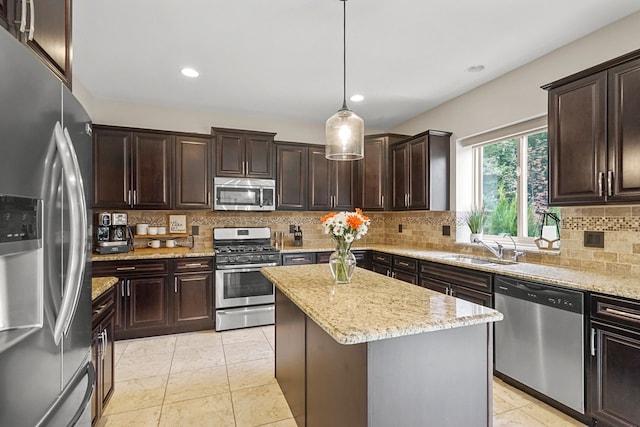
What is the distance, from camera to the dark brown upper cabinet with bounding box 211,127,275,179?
4.05 m

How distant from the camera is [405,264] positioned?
3.77m

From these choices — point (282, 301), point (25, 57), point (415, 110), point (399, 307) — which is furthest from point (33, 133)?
point (415, 110)

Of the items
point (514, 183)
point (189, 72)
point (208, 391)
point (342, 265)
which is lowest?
point (208, 391)

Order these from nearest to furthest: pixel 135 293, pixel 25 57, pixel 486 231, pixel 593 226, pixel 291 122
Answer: pixel 25 57, pixel 593 226, pixel 135 293, pixel 486 231, pixel 291 122

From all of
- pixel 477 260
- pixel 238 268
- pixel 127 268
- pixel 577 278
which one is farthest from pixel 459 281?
pixel 127 268

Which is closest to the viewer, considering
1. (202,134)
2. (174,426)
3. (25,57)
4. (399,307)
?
(25,57)

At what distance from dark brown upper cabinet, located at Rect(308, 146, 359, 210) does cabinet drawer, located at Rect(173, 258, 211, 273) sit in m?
1.54

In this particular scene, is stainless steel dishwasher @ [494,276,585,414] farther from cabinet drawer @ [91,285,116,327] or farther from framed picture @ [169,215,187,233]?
framed picture @ [169,215,187,233]

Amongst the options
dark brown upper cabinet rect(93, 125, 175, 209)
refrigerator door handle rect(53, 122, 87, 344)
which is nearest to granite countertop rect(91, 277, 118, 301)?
refrigerator door handle rect(53, 122, 87, 344)

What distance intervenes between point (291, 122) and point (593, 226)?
12.1 ft

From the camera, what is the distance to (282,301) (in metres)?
2.36

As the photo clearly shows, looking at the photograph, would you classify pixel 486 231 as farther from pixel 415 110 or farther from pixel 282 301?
pixel 282 301

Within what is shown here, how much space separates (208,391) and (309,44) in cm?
281

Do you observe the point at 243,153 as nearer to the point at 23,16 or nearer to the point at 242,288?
the point at 242,288
